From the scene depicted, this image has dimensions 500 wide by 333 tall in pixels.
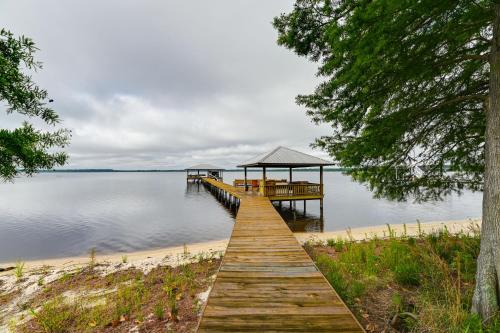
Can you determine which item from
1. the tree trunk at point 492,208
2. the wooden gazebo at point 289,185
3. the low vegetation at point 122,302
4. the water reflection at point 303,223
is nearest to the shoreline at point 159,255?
the low vegetation at point 122,302

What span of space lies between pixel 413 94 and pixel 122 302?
7494 millimetres

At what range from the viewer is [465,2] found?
334 centimetres

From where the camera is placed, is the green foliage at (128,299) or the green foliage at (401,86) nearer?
the green foliage at (401,86)

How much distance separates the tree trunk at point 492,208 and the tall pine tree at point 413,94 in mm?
13

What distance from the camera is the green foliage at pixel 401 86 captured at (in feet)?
10.8

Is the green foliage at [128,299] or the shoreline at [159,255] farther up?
the green foliage at [128,299]

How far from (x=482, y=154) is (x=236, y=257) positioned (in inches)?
244

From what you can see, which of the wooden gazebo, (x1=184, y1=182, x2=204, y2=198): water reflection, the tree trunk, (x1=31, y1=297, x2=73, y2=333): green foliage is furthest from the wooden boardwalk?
(x1=184, y1=182, x2=204, y2=198): water reflection

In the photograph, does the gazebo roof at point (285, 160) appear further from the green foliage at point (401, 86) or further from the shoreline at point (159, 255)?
the green foliage at point (401, 86)

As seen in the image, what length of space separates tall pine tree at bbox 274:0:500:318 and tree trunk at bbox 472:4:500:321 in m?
0.01

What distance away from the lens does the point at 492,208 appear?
11.6 ft

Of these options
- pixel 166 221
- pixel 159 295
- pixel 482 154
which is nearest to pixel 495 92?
pixel 482 154

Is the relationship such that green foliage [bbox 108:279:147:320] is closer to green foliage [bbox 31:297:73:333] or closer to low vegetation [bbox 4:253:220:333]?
low vegetation [bbox 4:253:220:333]

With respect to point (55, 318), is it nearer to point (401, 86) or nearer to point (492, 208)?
point (492, 208)
